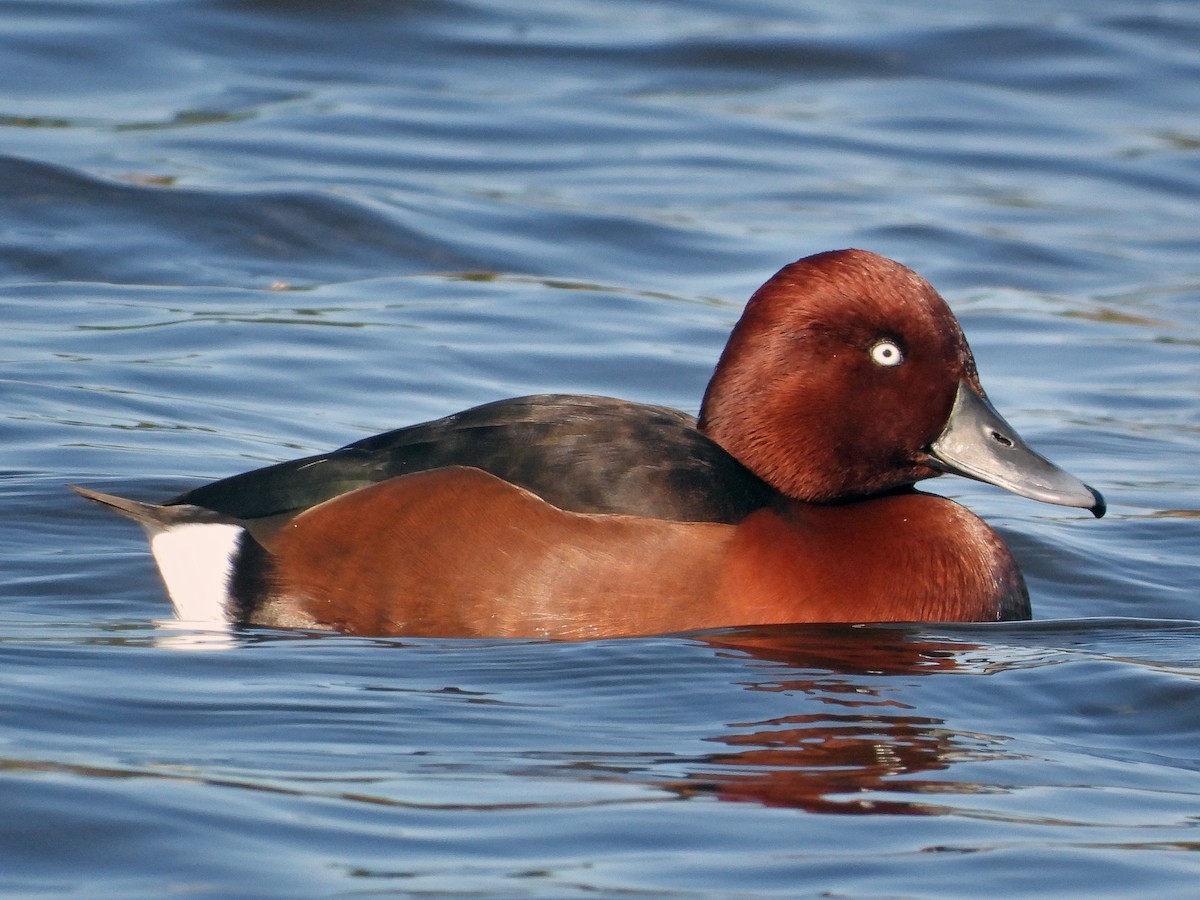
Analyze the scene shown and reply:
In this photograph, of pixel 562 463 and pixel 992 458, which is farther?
pixel 992 458

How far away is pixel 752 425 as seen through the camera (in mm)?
5520

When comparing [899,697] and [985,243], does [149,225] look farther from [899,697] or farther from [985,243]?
[899,697]

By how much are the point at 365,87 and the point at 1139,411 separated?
693 centimetres

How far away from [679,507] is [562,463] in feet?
1.07

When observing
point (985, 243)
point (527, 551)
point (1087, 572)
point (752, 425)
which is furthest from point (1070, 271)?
point (527, 551)

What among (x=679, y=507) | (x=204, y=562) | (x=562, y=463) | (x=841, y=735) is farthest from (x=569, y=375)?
(x=841, y=735)

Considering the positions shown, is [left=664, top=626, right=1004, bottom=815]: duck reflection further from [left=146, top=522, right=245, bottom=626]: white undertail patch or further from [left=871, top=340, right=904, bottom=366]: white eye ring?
[left=146, top=522, right=245, bottom=626]: white undertail patch

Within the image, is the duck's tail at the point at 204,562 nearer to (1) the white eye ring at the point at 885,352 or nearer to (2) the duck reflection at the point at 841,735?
(2) the duck reflection at the point at 841,735

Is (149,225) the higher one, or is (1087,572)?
(149,225)

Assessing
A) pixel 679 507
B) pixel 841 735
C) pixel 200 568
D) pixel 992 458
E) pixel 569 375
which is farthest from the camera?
pixel 569 375

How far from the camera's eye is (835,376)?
5.51 m

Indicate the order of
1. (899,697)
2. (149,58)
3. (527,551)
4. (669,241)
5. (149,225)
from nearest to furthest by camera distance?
(899,697) < (527,551) < (149,225) < (669,241) < (149,58)

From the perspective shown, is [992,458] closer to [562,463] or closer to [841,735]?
[562,463]

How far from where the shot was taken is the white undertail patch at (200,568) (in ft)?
17.9
